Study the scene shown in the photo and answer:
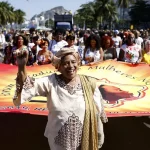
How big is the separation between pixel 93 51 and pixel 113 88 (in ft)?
7.23

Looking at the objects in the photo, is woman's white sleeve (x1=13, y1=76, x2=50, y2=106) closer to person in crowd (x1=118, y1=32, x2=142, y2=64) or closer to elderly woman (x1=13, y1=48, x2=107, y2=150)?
elderly woman (x1=13, y1=48, x2=107, y2=150)

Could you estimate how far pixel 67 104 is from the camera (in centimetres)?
377

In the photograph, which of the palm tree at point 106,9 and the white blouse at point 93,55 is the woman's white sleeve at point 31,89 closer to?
the white blouse at point 93,55

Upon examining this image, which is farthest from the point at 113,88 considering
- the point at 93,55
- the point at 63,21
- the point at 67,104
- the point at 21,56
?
the point at 63,21

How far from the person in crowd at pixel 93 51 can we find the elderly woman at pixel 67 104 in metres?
4.71

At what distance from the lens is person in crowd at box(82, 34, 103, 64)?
860 centimetres

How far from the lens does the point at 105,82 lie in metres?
6.90

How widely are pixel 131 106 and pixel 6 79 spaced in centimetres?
219

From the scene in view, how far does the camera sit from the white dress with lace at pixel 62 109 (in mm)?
3770

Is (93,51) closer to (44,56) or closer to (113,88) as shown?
(44,56)

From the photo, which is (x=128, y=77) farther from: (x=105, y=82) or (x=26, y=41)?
(x=26, y=41)

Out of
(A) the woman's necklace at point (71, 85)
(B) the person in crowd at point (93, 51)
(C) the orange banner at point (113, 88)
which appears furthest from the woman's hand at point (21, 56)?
(B) the person in crowd at point (93, 51)

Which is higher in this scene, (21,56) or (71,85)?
(21,56)

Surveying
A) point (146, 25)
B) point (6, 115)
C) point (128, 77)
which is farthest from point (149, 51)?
point (146, 25)
